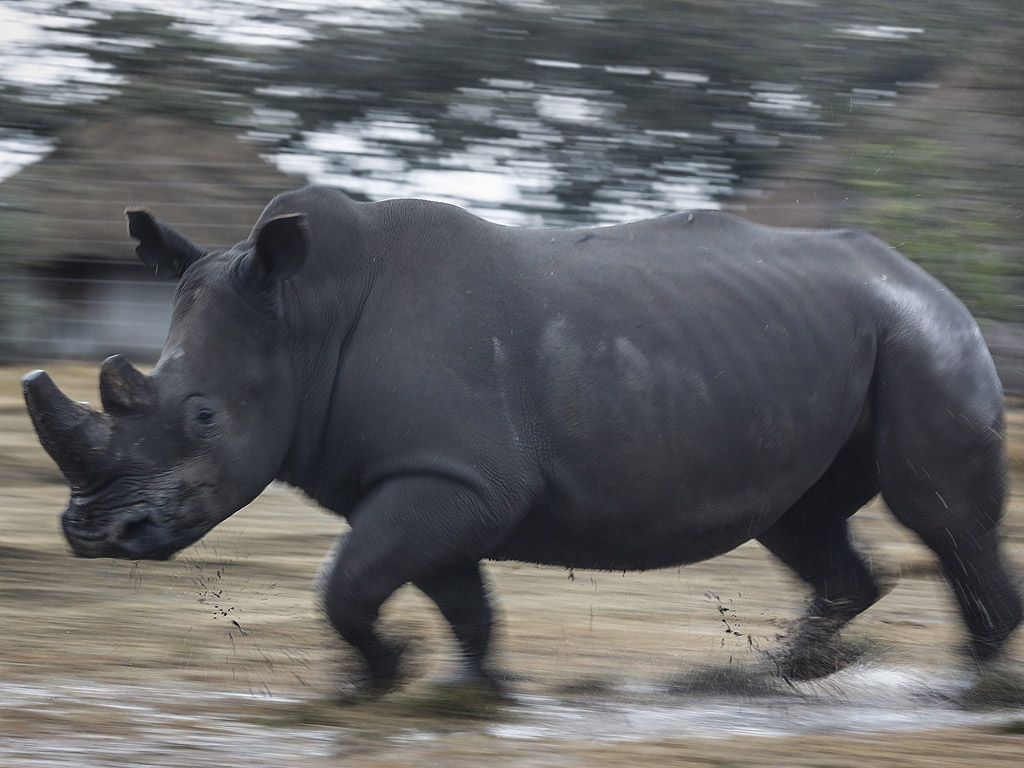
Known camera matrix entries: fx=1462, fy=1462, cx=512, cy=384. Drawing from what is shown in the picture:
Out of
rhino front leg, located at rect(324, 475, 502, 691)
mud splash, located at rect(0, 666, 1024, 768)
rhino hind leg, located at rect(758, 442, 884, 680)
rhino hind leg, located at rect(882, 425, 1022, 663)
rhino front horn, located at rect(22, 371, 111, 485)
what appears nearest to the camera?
mud splash, located at rect(0, 666, 1024, 768)

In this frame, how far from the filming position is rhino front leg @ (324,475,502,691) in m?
3.43

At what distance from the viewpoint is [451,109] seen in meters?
7.54

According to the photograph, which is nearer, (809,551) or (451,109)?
(809,551)

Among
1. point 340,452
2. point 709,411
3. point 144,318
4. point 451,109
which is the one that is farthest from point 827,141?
point 340,452

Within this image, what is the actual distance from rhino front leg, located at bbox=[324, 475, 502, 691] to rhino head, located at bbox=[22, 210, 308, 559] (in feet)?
1.11

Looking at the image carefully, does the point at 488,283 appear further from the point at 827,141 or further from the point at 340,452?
the point at 827,141

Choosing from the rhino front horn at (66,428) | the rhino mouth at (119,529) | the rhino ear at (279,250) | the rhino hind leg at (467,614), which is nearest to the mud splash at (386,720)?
the rhino hind leg at (467,614)

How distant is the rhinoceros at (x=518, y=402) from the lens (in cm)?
346

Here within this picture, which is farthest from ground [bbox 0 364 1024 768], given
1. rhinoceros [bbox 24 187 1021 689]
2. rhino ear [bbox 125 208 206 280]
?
rhino ear [bbox 125 208 206 280]

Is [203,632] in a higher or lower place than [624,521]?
lower

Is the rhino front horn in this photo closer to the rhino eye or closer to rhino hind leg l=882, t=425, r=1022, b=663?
the rhino eye

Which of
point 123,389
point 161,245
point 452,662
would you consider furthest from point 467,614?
point 161,245

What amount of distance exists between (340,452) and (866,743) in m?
1.42

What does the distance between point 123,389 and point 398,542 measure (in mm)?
736
